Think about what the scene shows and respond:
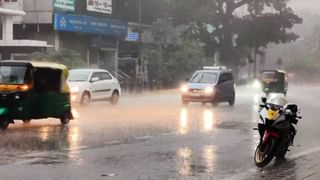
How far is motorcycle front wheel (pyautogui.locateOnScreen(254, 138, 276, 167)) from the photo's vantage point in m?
11.3

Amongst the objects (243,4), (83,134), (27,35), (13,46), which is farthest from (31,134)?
(243,4)

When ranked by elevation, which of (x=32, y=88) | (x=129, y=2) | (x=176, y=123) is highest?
(x=129, y=2)

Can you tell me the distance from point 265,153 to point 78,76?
18.3 metres

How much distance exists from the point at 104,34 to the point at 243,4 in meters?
20.8

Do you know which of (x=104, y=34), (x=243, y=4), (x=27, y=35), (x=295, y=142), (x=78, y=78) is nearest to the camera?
(x=295, y=142)

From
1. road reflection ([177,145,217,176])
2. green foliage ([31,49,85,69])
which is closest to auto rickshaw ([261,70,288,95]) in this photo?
green foliage ([31,49,85,69])

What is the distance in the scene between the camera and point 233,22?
62.5 metres

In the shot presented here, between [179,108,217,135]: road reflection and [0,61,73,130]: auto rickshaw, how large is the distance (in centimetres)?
364

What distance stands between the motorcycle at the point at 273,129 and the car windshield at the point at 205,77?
18999 mm

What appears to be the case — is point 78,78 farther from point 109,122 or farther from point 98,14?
point 98,14

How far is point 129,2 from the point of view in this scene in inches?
2156

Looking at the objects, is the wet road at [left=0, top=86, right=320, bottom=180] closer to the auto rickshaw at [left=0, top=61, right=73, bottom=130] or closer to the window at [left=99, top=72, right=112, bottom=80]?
the auto rickshaw at [left=0, top=61, right=73, bottom=130]

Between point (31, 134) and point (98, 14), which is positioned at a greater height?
point (98, 14)

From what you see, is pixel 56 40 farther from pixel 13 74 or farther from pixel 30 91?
pixel 30 91
